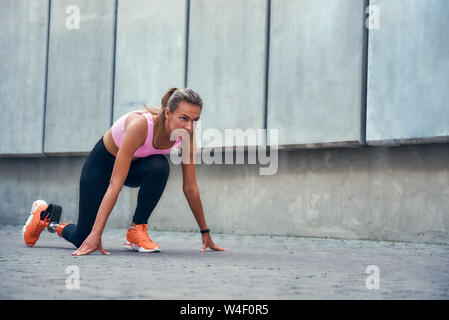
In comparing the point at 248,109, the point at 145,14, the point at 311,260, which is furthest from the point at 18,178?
the point at 311,260

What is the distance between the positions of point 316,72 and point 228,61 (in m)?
1.28

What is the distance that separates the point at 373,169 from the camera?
6.15m

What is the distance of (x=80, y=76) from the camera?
28.2 ft

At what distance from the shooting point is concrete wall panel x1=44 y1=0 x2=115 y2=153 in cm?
837

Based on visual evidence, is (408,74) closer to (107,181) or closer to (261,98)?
(261,98)

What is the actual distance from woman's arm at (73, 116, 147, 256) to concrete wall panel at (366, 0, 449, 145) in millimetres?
2922

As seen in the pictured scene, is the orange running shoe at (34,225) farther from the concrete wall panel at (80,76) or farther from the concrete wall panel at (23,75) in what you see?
the concrete wall panel at (23,75)

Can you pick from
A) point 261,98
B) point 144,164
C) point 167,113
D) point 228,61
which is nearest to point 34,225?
point 144,164

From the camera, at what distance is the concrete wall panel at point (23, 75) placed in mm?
9023

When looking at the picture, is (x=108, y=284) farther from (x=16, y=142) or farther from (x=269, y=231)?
(x=16, y=142)

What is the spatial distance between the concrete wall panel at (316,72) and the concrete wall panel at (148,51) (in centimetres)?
148

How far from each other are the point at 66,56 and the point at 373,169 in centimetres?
516

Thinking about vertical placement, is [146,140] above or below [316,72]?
below
